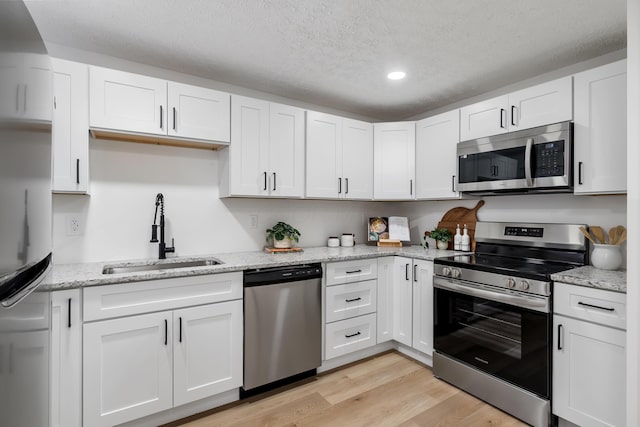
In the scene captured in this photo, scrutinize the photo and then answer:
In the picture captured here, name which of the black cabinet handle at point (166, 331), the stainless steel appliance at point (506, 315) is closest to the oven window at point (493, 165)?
the stainless steel appliance at point (506, 315)

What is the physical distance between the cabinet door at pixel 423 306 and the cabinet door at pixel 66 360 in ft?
7.68

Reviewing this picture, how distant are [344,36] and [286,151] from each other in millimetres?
1041

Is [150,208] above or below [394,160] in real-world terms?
below

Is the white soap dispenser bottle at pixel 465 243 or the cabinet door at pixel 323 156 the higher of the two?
the cabinet door at pixel 323 156

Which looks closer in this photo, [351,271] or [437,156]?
[351,271]

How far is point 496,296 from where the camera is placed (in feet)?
7.07

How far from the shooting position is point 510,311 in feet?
6.84

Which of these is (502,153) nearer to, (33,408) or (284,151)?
(284,151)

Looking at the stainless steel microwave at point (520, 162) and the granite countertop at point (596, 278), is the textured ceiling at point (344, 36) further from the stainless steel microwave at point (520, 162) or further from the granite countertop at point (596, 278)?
the granite countertop at point (596, 278)

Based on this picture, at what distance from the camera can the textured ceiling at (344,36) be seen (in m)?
1.80

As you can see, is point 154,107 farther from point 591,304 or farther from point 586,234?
point 586,234

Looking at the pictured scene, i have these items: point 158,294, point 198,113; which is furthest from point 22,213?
point 198,113

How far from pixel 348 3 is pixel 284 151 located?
1.29m

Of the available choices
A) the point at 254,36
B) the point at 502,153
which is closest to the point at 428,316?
the point at 502,153
